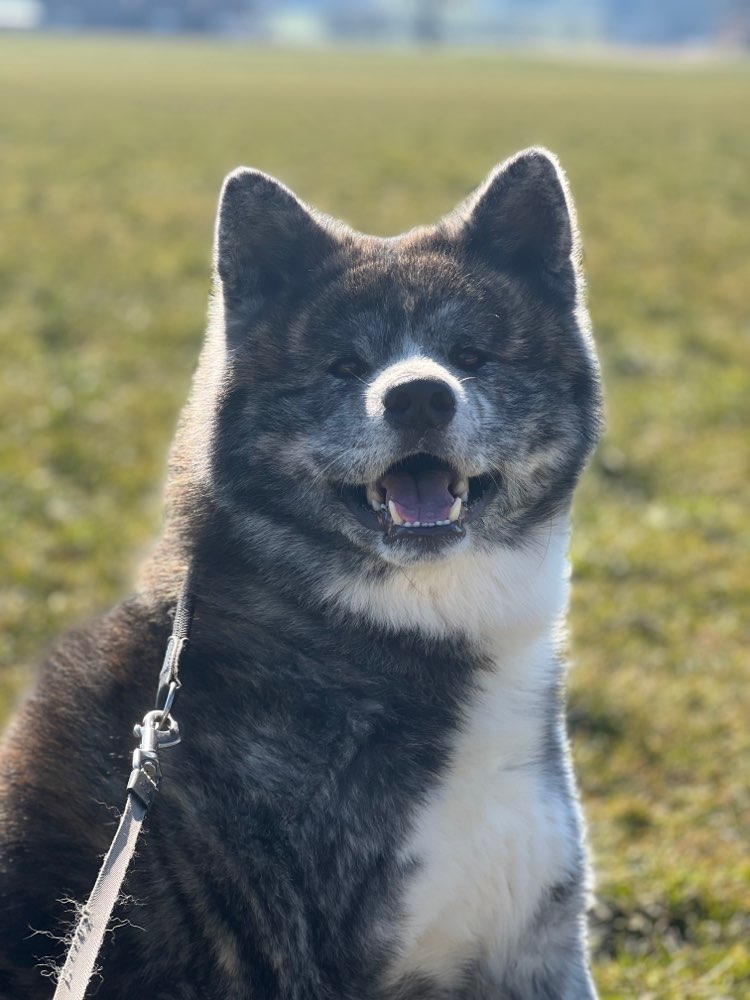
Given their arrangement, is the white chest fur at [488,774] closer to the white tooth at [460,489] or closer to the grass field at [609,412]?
the white tooth at [460,489]

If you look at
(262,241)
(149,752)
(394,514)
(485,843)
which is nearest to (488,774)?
(485,843)

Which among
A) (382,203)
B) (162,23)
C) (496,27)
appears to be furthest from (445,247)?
(496,27)

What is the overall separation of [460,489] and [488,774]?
2.28ft

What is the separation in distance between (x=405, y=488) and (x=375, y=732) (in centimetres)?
61

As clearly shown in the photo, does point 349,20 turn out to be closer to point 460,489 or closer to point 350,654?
point 460,489

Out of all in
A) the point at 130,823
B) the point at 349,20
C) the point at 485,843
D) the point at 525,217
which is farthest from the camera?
the point at 349,20

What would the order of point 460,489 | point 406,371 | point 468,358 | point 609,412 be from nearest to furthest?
point 406,371, point 460,489, point 468,358, point 609,412

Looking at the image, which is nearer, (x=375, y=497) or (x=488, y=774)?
(x=488, y=774)

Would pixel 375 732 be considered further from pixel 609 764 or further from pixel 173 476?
pixel 609 764

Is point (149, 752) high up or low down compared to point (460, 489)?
down

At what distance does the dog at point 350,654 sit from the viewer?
264cm

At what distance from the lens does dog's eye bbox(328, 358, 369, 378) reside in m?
3.13

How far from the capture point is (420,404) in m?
2.89

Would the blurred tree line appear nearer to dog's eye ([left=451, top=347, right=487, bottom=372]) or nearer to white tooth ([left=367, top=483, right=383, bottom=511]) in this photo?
dog's eye ([left=451, top=347, right=487, bottom=372])
